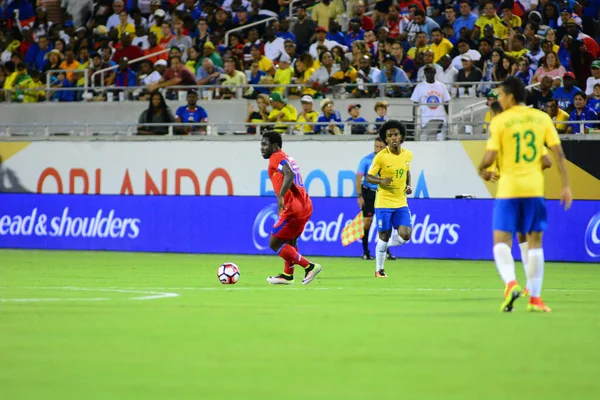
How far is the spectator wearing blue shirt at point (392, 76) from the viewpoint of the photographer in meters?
27.3

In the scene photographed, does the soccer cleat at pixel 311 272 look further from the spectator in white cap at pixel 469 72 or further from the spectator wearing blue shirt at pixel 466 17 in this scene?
the spectator wearing blue shirt at pixel 466 17

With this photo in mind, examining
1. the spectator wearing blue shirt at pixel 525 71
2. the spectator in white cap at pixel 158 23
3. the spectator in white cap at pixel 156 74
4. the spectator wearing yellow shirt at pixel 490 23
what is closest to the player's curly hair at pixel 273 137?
the spectator wearing blue shirt at pixel 525 71

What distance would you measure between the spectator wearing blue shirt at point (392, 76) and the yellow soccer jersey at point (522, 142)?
15.9 meters

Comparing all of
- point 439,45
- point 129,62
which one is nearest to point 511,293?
point 439,45

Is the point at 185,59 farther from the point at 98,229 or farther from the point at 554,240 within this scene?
the point at 554,240

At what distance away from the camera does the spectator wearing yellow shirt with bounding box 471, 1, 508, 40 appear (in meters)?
27.2

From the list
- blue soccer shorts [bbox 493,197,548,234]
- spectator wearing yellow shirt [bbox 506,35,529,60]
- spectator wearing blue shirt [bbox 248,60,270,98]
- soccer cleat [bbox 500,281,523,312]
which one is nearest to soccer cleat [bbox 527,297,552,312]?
soccer cleat [bbox 500,281,523,312]

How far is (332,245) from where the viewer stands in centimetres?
2584

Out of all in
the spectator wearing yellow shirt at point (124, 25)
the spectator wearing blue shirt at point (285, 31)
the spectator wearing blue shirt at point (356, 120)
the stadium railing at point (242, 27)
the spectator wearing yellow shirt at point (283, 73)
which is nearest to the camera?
the spectator wearing blue shirt at point (356, 120)

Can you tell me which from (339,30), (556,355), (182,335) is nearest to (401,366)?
(556,355)

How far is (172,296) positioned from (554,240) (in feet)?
39.6

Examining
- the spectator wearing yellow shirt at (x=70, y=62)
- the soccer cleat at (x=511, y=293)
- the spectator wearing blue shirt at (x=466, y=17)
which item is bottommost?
the soccer cleat at (x=511, y=293)

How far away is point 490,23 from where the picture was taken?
27.4 meters

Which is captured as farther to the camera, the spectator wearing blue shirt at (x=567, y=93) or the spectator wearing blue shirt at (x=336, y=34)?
the spectator wearing blue shirt at (x=336, y=34)
